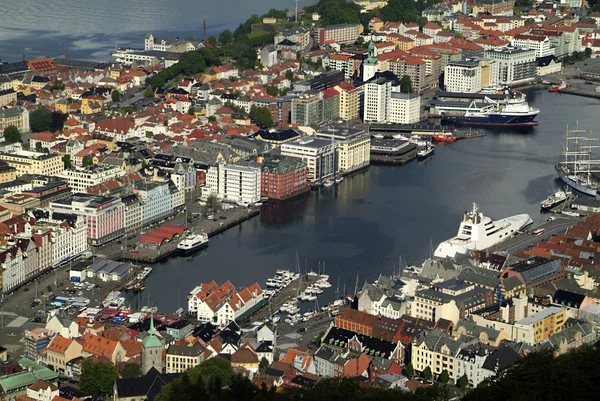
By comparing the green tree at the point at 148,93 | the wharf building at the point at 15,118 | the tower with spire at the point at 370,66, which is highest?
the tower with spire at the point at 370,66

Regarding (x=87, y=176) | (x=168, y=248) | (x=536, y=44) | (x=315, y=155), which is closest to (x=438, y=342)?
(x=168, y=248)

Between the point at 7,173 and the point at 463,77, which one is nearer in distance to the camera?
the point at 7,173

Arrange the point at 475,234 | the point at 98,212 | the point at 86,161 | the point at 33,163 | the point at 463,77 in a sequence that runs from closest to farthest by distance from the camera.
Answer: the point at 475,234 < the point at 98,212 < the point at 33,163 < the point at 86,161 < the point at 463,77

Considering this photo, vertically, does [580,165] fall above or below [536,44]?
below

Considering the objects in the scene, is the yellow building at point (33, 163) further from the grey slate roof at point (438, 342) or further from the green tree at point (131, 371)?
the grey slate roof at point (438, 342)

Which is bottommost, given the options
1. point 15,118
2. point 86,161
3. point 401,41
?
point 86,161

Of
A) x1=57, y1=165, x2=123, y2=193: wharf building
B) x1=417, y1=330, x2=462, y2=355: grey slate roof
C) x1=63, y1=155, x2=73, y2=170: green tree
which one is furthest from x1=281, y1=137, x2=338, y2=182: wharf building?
x1=417, y1=330, x2=462, y2=355: grey slate roof

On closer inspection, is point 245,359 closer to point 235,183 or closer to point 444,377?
point 444,377

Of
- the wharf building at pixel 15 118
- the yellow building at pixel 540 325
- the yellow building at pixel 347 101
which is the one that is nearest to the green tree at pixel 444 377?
the yellow building at pixel 540 325
